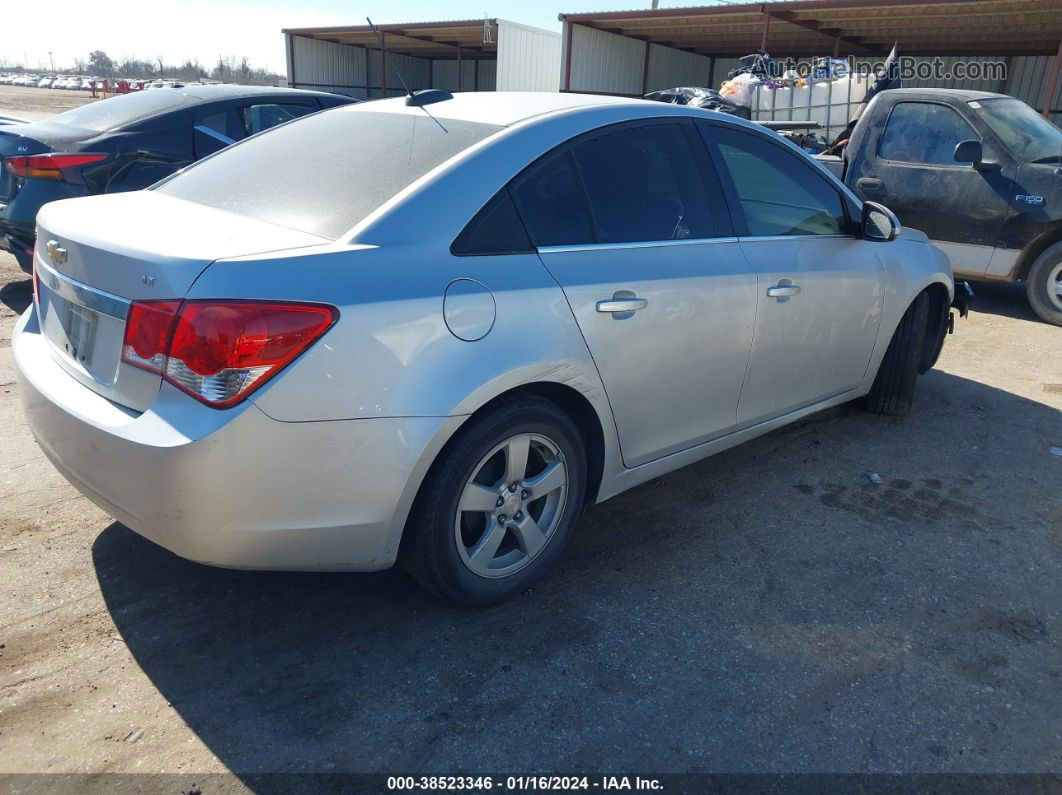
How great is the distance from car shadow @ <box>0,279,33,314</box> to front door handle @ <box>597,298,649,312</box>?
514 centimetres

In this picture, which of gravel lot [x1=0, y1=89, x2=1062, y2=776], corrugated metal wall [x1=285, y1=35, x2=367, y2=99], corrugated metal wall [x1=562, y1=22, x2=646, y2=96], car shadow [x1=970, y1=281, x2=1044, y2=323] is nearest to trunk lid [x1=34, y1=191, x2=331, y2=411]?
gravel lot [x1=0, y1=89, x2=1062, y2=776]

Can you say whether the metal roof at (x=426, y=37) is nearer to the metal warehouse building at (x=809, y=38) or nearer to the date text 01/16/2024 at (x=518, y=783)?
the metal warehouse building at (x=809, y=38)

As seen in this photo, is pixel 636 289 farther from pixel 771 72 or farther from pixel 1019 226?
pixel 771 72

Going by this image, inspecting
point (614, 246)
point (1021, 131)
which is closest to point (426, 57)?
point (1021, 131)

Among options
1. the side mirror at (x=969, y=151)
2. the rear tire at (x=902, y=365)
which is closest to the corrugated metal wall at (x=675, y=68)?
the side mirror at (x=969, y=151)

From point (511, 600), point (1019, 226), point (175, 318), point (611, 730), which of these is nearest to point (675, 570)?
point (511, 600)

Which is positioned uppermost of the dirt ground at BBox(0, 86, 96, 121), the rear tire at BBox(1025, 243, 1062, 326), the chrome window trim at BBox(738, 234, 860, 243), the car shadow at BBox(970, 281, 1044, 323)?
the chrome window trim at BBox(738, 234, 860, 243)

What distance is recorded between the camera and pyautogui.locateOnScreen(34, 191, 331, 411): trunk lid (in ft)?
7.61

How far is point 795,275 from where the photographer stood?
12.2ft

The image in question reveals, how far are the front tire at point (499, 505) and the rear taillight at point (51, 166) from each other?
15.3 feet

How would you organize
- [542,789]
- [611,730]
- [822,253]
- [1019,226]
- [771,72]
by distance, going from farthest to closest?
[771,72], [1019,226], [822,253], [611,730], [542,789]

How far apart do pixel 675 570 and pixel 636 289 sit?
110 centimetres

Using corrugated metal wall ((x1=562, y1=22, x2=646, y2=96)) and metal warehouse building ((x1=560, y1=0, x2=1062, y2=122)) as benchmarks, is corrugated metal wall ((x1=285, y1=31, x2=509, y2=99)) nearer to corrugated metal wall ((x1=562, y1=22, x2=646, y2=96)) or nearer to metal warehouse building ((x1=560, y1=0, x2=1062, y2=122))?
corrugated metal wall ((x1=562, y1=22, x2=646, y2=96))

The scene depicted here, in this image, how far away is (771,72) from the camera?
47.8ft
